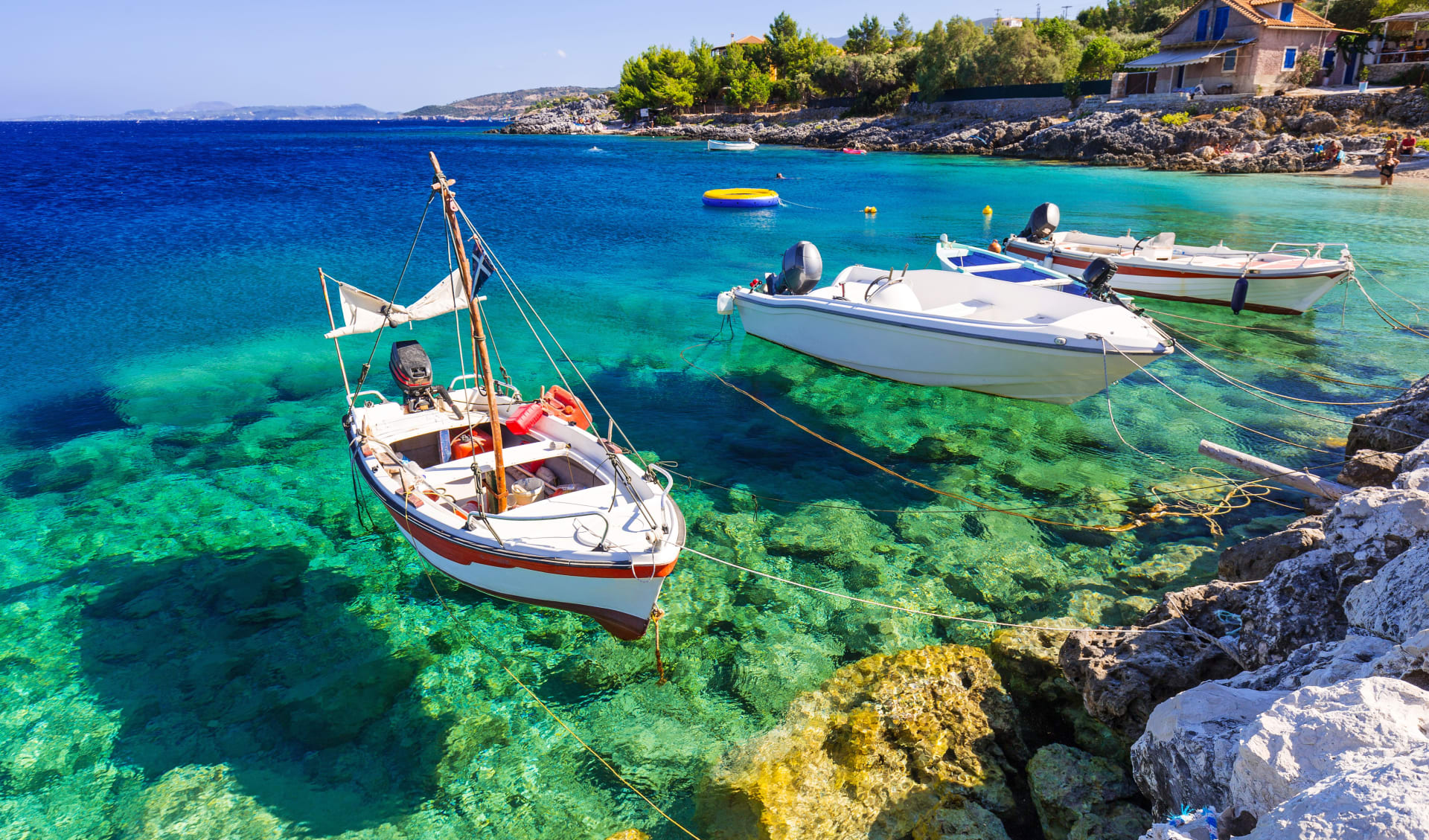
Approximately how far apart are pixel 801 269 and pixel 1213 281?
31.6 ft

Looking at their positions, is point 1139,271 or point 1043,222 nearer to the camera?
point 1139,271

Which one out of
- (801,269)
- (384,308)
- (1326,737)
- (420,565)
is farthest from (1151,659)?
(384,308)

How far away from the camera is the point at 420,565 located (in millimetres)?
8055

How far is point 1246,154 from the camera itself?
38.6 metres

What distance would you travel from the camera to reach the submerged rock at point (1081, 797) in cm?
434

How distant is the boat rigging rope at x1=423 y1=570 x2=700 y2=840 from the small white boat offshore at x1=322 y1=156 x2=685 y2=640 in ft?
1.70

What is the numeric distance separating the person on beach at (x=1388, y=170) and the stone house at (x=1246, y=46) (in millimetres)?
12792

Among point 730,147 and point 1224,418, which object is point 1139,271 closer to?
point 1224,418

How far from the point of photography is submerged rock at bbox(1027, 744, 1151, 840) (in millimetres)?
4340

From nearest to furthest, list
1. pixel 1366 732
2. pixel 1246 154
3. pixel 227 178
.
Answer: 1. pixel 1366 732
2. pixel 1246 154
3. pixel 227 178

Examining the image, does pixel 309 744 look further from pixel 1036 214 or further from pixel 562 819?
pixel 1036 214

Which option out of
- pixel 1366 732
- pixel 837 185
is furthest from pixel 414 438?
pixel 837 185

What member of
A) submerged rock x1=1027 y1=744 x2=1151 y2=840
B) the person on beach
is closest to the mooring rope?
submerged rock x1=1027 y1=744 x2=1151 y2=840

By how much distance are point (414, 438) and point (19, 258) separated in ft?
81.6
